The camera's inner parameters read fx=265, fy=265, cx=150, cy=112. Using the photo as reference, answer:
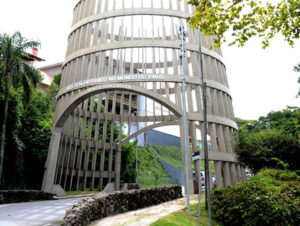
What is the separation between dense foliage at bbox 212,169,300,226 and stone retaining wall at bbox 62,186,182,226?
383cm

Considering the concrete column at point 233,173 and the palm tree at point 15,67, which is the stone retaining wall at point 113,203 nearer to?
the concrete column at point 233,173

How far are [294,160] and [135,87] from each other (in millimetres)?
11853

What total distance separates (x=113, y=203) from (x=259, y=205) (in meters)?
5.76

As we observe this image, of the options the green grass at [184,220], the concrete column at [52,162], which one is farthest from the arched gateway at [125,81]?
the green grass at [184,220]

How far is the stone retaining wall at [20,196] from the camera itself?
15576 millimetres

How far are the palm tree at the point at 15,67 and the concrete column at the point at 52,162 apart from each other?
3.91 m

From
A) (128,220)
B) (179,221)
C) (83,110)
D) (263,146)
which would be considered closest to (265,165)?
(263,146)

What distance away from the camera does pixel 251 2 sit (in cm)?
847

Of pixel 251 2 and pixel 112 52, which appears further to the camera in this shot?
pixel 112 52

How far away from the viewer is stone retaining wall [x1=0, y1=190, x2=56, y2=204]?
15576mm

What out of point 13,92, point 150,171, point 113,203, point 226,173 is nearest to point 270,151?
point 226,173

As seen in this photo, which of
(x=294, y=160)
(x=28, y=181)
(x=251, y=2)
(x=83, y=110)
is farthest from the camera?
(x=83, y=110)

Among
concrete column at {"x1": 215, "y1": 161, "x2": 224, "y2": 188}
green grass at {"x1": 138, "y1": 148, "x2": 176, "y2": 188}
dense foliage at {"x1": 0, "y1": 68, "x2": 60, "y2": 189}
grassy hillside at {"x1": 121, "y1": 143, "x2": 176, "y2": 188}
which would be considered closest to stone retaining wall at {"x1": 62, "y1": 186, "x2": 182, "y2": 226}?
concrete column at {"x1": 215, "y1": 161, "x2": 224, "y2": 188}

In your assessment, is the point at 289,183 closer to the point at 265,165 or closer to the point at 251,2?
the point at 265,165
